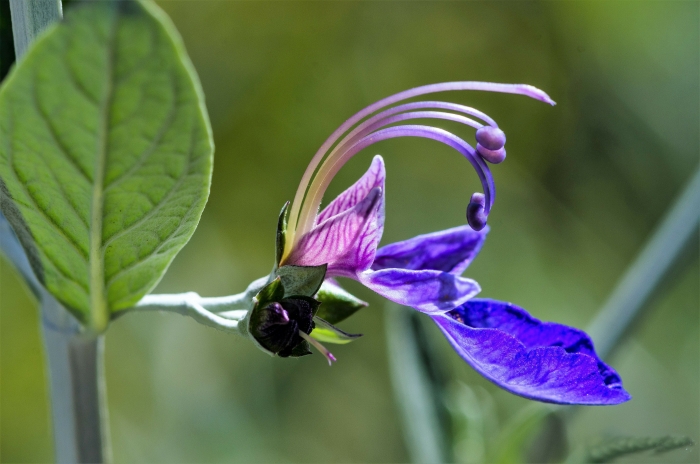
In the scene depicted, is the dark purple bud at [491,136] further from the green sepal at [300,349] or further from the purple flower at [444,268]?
the green sepal at [300,349]

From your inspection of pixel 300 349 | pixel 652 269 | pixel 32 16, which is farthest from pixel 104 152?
pixel 652 269

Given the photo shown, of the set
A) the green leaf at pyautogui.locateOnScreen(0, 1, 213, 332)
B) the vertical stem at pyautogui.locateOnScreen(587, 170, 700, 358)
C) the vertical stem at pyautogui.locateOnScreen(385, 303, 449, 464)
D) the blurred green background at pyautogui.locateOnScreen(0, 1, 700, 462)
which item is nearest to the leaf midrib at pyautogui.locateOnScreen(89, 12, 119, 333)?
the green leaf at pyautogui.locateOnScreen(0, 1, 213, 332)

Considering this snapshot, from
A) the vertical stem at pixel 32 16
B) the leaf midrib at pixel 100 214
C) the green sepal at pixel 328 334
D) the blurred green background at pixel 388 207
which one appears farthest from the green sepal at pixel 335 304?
the blurred green background at pixel 388 207

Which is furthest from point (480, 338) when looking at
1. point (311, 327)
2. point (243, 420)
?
point (243, 420)

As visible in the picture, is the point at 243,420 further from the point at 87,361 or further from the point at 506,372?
the point at 506,372

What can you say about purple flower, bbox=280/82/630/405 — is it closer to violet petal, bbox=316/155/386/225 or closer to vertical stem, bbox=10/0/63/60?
violet petal, bbox=316/155/386/225
